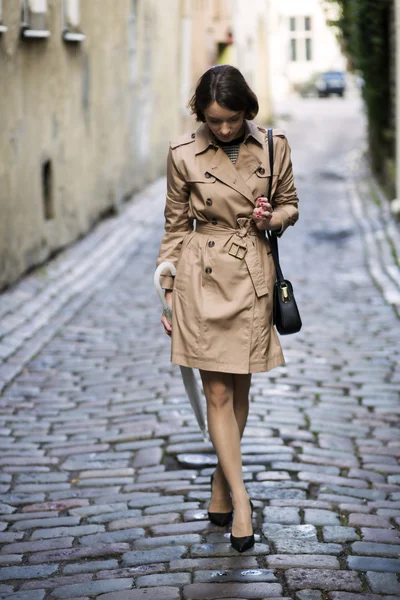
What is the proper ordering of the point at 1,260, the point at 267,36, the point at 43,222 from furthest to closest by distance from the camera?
the point at 267,36
the point at 43,222
the point at 1,260

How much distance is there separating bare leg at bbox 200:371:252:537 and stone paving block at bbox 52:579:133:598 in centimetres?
56

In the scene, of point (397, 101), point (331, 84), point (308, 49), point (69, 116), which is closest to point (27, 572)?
point (69, 116)

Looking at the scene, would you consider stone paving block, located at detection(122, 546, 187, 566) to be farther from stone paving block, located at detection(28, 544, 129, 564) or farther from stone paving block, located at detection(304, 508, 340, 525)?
stone paving block, located at detection(304, 508, 340, 525)

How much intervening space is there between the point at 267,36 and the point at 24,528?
34.3m

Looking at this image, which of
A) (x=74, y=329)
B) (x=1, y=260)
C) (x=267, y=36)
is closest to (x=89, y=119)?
(x=1, y=260)

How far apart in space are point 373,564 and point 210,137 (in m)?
1.74

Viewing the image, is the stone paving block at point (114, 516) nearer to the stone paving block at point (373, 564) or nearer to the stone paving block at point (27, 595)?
the stone paving block at point (27, 595)

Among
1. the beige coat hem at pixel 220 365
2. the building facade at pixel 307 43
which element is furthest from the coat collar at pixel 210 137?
the building facade at pixel 307 43

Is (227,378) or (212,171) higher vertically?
(212,171)

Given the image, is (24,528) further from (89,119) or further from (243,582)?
(89,119)

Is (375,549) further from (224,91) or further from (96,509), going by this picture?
(224,91)

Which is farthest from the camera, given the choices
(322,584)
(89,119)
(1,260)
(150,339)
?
(89,119)

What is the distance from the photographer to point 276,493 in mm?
4770

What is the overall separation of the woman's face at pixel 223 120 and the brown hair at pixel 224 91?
0.02 m
